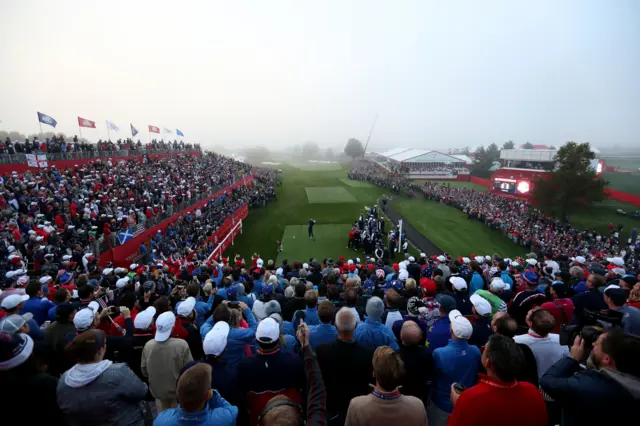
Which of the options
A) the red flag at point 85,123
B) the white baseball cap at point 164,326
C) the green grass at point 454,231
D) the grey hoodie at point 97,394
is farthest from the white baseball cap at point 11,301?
the red flag at point 85,123

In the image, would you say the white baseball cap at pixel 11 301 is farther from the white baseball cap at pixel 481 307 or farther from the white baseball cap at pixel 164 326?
the white baseball cap at pixel 481 307

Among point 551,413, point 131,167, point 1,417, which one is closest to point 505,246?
point 551,413

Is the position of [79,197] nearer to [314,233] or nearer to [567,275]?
[314,233]

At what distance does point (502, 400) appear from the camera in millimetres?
2385

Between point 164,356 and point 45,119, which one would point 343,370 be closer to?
point 164,356

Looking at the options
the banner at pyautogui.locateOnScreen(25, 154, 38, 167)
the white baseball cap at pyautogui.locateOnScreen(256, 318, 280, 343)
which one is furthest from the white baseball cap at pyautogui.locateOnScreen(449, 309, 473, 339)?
the banner at pyautogui.locateOnScreen(25, 154, 38, 167)

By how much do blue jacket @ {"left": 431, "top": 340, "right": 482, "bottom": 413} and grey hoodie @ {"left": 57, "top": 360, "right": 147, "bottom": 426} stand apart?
10.3 feet

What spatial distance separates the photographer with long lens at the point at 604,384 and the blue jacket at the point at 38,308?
25.9 feet

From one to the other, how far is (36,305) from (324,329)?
5.72 metres

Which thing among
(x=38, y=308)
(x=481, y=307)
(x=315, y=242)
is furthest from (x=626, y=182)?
(x=38, y=308)

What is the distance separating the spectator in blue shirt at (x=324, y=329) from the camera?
13.5ft

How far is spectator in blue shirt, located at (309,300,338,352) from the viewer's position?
4.13 m

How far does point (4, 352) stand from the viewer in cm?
268

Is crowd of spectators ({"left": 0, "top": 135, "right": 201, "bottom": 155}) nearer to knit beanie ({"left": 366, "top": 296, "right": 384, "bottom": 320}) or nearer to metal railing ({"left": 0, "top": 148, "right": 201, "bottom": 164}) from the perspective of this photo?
metal railing ({"left": 0, "top": 148, "right": 201, "bottom": 164})
